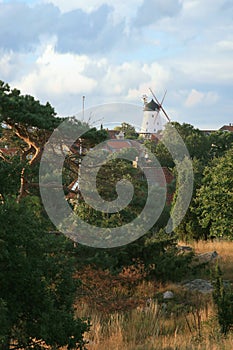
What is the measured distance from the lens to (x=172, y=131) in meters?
50.4

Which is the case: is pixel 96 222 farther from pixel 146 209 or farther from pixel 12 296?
pixel 12 296

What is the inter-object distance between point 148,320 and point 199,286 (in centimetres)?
474

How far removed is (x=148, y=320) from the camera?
10547 mm

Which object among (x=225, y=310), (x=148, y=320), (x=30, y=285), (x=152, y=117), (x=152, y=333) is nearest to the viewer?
(x=30, y=285)

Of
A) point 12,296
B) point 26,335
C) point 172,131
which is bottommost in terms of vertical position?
point 26,335

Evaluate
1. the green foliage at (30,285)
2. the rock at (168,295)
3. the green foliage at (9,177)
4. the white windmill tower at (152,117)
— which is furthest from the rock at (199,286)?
the white windmill tower at (152,117)

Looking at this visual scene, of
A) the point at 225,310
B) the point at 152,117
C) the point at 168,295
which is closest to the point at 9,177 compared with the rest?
the point at 225,310

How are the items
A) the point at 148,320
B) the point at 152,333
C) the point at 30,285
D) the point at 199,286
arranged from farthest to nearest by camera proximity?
the point at 199,286
the point at 148,320
the point at 152,333
the point at 30,285

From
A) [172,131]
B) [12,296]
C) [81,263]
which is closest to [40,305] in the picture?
[12,296]

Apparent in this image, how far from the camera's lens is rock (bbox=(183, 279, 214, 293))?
14.6 meters

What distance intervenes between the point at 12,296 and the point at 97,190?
8.77m

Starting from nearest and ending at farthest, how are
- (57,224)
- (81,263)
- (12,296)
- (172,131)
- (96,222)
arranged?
(12,296) → (81,263) → (57,224) → (96,222) → (172,131)

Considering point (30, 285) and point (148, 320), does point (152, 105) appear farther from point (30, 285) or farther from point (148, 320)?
point (30, 285)

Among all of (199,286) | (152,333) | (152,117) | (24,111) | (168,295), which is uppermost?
(152,117)
